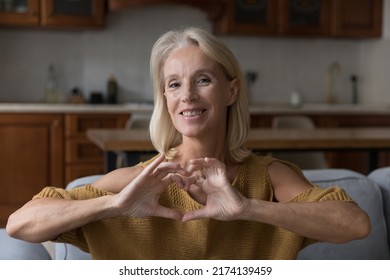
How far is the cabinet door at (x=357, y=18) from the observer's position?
4852mm

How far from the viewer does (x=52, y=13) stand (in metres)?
4.29

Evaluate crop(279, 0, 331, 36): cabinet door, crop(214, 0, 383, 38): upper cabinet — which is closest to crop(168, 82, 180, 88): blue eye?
crop(214, 0, 383, 38): upper cabinet

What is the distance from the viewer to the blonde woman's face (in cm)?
110

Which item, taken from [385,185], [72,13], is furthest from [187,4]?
[385,185]

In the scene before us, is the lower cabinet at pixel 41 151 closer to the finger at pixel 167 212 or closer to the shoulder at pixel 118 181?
the shoulder at pixel 118 181

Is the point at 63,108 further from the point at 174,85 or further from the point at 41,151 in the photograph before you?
the point at 174,85

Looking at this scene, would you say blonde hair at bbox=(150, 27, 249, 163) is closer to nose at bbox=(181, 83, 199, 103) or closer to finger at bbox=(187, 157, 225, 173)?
nose at bbox=(181, 83, 199, 103)

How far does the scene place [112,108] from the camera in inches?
164

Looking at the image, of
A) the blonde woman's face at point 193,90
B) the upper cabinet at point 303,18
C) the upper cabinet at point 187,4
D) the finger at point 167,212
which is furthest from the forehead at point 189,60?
the upper cabinet at point 303,18
